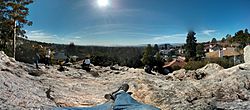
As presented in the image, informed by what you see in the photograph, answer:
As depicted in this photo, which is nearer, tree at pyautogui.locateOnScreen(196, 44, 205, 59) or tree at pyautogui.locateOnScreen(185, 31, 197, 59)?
tree at pyautogui.locateOnScreen(196, 44, 205, 59)

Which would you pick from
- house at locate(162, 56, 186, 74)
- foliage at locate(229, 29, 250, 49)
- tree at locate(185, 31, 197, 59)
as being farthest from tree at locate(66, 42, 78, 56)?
foliage at locate(229, 29, 250, 49)

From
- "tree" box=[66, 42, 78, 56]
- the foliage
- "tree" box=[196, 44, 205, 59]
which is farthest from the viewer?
"tree" box=[196, 44, 205, 59]

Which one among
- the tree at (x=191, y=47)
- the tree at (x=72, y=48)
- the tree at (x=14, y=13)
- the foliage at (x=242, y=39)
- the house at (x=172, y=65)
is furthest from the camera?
the tree at (x=191, y=47)

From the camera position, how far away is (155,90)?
9.78 meters

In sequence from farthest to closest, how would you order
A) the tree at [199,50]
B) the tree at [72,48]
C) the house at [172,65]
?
the tree at [199,50]
the tree at [72,48]
the house at [172,65]

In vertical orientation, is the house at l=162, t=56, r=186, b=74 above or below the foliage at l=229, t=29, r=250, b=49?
below

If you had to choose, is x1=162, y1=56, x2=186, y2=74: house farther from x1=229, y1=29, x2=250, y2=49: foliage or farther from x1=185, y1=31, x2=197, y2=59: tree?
x1=185, y1=31, x2=197, y2=59: tree

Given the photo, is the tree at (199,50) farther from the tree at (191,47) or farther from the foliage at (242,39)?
the foliage at (242,39)

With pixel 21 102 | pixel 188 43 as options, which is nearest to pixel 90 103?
pixel 21 102

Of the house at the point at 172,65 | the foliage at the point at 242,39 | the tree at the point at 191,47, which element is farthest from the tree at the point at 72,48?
the foliage at the point at 242,39

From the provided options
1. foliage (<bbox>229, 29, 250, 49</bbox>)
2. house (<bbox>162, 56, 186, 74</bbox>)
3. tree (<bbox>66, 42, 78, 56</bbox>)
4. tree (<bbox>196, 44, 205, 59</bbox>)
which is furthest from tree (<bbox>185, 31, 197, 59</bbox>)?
tree (<bbox>66, 42, 78, 56</bbox>)

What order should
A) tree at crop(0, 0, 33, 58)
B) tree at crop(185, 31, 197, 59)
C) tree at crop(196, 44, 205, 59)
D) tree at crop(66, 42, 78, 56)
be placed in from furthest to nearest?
1. tree at crop(185, 31, 197, 59)
2. tree at crop(196, 44, 205, 59)
3. tree at crop(66, 42, 78, 56)
4. tree at crop(0, 0, 33, 58)

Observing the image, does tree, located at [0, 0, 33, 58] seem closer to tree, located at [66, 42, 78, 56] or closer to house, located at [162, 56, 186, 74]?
house, located at [162, 56, 186, 74]

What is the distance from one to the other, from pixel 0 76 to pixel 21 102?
7.91 ft
